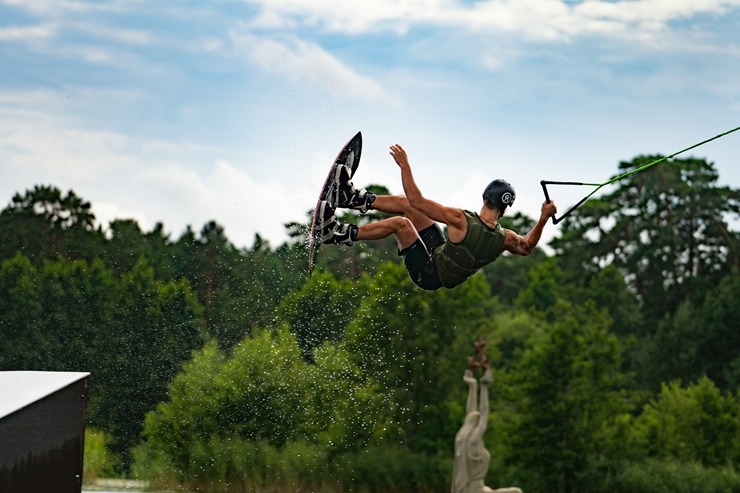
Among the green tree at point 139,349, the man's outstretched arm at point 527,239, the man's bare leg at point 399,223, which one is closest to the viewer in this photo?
the man's outstretched arm at point 527,239

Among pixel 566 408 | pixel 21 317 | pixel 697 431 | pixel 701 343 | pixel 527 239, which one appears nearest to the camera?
pixel 527 239

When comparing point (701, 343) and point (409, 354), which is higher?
point (701, 343)

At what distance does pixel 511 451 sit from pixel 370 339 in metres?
5.55

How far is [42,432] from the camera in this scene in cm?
1188

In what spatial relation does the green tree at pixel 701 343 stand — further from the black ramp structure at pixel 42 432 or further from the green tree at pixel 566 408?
the black ramp structure at pixel 42 432

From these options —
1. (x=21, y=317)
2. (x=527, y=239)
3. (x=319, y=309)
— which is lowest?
(x=527, y=239)

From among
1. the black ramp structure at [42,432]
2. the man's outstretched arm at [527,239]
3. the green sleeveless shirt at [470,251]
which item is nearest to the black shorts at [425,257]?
the green sleeveless shirt at [470,251]

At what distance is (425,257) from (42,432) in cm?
365

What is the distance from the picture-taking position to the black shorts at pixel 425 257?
11.8 meters

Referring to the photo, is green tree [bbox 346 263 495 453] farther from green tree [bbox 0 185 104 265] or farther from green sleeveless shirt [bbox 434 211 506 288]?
green sleeveless shirt [bbox 434 211 506 288]

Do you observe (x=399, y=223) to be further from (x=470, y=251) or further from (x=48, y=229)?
(x=48, y=229)

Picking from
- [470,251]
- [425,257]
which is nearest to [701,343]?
[425,257]

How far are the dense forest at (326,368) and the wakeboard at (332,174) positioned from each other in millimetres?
23282

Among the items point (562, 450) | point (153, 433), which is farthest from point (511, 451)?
point (153, 433)
